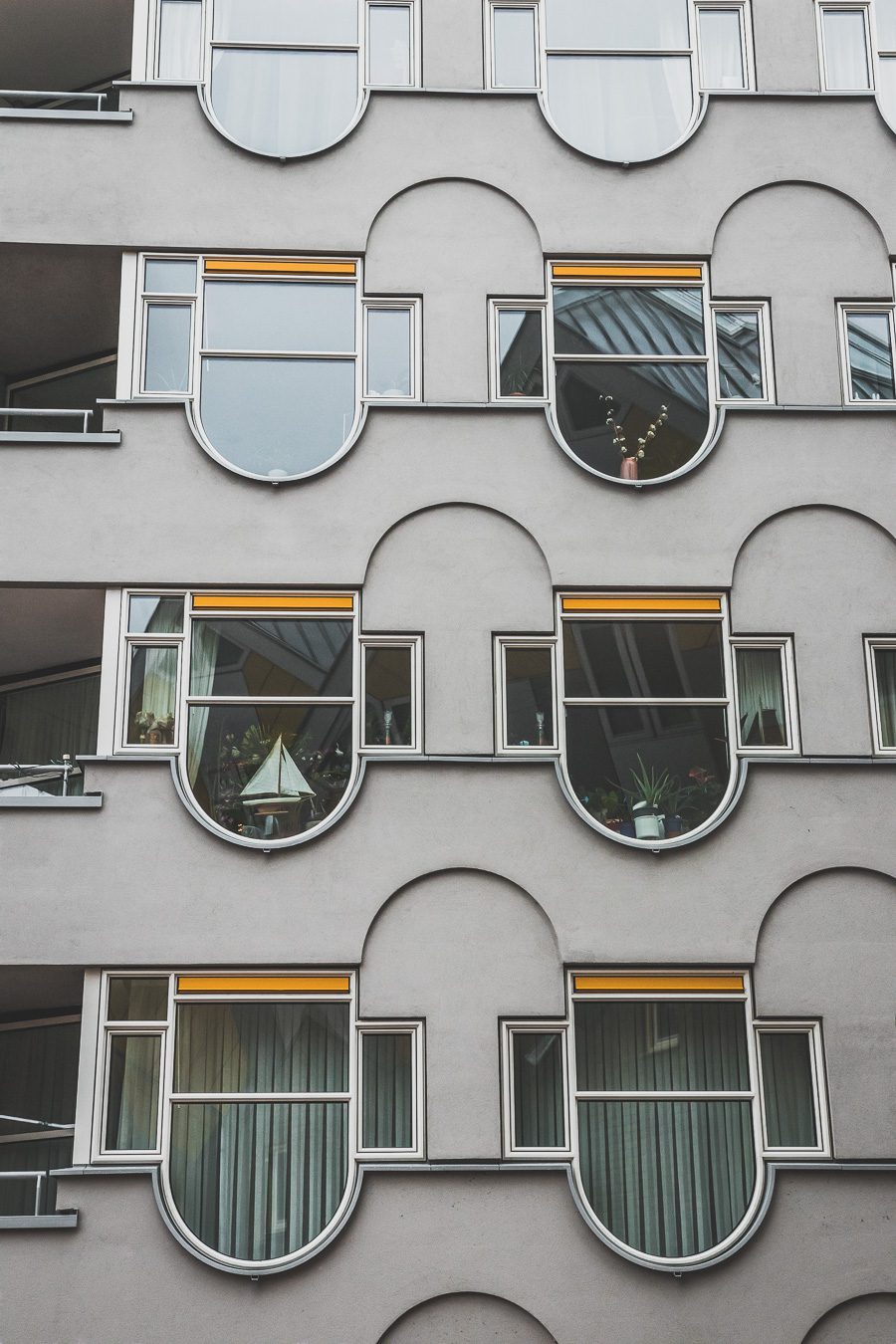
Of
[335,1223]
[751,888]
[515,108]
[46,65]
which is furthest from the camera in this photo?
[46,65]

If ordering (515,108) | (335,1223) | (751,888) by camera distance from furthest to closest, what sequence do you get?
1. (515,108)
2. (751,888)
3. (335,1223)

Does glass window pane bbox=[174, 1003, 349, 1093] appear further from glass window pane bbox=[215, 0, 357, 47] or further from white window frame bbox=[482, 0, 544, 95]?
glass window pane bbox=[215, 0, 357, 47]

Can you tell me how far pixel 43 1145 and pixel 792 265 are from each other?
11.4 meters

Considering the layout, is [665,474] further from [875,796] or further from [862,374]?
[875,796]

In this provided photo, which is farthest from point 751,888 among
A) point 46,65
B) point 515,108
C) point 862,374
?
point 46,65

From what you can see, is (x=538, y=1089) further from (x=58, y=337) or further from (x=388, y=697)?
(x=58, y=337)

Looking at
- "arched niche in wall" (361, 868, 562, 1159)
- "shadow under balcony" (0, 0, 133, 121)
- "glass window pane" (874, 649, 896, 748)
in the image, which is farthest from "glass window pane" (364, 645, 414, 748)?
"shadow under balcony" (0, 0, 133, 121)

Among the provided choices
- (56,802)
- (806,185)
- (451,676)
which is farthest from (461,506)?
(806,185)

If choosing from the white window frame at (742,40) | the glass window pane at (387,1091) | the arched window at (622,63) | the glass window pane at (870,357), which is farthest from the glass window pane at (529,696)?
the white window frame at (742,40)

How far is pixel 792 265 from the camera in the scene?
15508 millimetres

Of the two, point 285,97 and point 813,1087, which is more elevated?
point 285,97

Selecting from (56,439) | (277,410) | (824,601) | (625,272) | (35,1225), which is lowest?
(35,1225)

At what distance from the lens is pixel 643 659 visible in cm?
1441

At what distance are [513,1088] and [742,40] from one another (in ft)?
36.9
